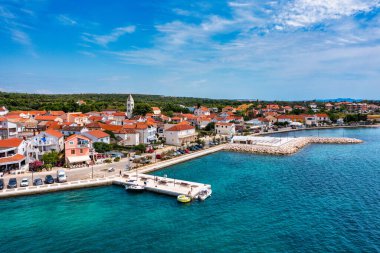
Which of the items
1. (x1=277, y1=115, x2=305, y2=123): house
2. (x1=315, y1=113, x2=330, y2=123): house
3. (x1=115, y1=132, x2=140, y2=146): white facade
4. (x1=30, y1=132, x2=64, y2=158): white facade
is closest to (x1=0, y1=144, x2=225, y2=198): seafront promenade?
(x1=30, y1=132, x2=64, y2=158): white facade

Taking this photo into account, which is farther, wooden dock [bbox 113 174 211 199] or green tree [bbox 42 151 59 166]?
green tree [bbox 42 151 59 166]

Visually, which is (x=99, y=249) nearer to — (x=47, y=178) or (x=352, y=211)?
(x=47, y=178)

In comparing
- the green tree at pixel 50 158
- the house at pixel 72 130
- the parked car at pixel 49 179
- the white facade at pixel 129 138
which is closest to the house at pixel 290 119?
the white facade at pixel 129 138

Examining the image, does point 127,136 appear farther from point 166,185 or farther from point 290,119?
point 290,119

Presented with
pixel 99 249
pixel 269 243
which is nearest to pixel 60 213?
pixel 99 249

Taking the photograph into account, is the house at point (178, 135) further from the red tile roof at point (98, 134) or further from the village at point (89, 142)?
the red tile roof at point (98, 134)

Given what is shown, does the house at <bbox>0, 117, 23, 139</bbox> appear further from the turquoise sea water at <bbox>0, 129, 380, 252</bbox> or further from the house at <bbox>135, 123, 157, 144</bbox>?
the turquoise sea water at <bbox>0, 129, 380, 252</bbox>
